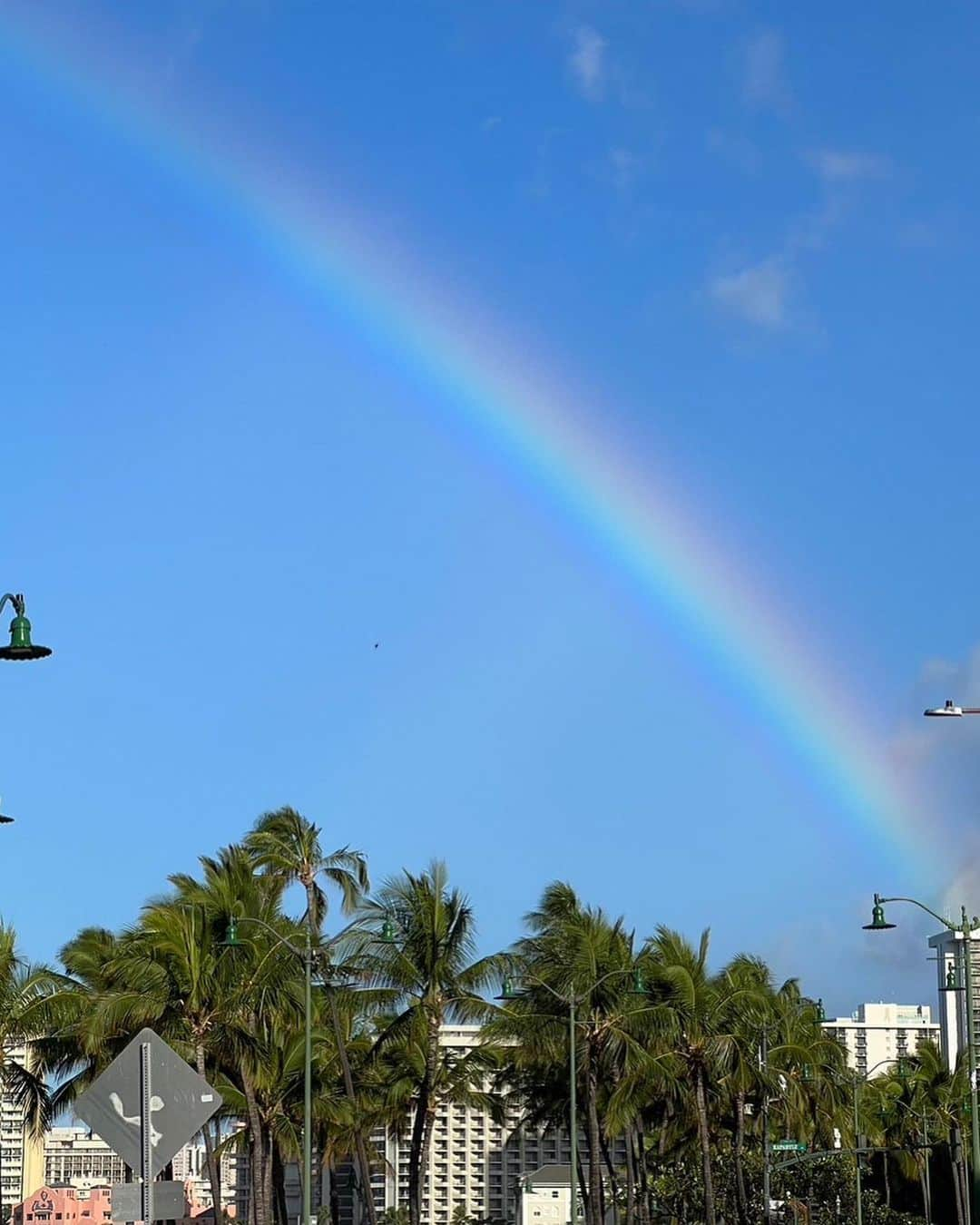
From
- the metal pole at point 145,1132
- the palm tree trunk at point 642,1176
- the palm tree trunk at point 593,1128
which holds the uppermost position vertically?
the metal pole at point 145,1132

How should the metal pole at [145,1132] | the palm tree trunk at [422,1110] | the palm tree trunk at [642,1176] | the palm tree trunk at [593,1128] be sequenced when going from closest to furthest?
1. the metal pole at [145,1132]
2. the palm tree trunk at [422,1110]
3. the palm tree trunk at [593,1128]
4. the palm tree trunk at [642,1176]

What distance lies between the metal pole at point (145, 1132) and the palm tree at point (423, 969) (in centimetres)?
5249

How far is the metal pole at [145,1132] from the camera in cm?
1024

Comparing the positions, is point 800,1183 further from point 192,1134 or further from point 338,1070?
point 192,1134

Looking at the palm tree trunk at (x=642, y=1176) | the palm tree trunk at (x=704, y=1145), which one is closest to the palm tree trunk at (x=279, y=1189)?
the palm tree trunk at (x=704, y=1145)

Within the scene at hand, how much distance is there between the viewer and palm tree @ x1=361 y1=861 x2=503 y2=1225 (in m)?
63.0

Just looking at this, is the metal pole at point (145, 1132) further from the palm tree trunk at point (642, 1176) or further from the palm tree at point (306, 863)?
the palm tree trunk at point (642, 1176)

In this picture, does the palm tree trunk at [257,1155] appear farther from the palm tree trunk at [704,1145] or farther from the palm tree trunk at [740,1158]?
the palm tree trunk at [740,1158]

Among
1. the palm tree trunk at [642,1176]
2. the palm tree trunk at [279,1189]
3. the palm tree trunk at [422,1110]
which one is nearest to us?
the palm tree trunk at [422,1110]

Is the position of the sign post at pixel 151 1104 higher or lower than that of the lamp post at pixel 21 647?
lower

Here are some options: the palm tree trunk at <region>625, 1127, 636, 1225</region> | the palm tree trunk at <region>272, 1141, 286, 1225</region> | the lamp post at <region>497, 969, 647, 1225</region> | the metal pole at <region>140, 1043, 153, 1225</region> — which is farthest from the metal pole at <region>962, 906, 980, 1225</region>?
the palm tree trunk at <region>625, 1127, 636, 1225</region>

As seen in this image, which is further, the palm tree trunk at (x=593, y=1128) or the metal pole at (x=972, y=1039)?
the palm tree trunk at (x=593, y=1128)

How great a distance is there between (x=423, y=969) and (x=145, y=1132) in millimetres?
53918

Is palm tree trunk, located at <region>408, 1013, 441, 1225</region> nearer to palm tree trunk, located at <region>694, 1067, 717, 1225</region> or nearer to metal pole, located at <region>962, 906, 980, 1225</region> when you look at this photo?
palm tree trunk, located at <region>694, 1067, 717, 1225</region>
